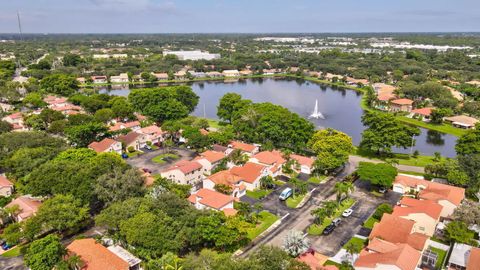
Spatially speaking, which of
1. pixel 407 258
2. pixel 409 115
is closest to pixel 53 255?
pixel 407 258

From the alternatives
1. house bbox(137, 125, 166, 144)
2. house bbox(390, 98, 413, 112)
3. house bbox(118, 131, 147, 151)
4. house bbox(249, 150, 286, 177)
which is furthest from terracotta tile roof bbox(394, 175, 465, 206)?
house bbox(390, 98, 413, 112)

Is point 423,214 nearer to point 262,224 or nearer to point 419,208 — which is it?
point 419,208

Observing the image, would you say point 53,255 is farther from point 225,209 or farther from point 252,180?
point 252,180

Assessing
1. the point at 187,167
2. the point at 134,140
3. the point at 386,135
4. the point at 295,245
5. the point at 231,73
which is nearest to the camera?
the point at 295,245

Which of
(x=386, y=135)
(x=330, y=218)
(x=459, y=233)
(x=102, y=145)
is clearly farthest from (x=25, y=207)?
(x=386, y=135)

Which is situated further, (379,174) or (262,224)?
(379,174)

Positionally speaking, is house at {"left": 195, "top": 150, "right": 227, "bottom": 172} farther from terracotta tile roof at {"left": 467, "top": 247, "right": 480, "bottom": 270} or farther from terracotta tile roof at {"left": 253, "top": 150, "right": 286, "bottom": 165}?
terracotta tile roof at {"left": 467, "top": 247, "right": 480, "bottom": 270}

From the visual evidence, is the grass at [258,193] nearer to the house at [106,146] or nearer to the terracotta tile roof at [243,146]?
the terracotta tile roof at [243,146]
